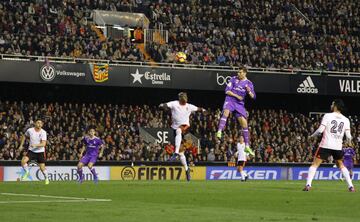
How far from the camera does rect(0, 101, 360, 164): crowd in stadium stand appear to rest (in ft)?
149

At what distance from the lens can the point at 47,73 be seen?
48688 millimetres

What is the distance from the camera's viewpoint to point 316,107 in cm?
6078

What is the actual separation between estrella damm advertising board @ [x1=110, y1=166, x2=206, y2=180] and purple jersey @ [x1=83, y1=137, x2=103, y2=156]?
9.73 meters

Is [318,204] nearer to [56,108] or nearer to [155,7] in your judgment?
[56,108]

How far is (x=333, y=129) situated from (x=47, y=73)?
96.2 feet

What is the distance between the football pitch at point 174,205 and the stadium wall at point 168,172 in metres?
19.5

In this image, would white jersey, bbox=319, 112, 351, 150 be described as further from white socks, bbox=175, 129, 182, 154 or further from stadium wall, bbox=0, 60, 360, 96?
stadium wall, bbox=0, 60, 360, 96

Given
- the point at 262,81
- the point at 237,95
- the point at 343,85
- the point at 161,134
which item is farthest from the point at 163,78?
the point at 237,95

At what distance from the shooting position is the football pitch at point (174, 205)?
46.4ft

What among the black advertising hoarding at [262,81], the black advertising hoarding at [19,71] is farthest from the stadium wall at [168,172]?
the black advertising hoarding at [19,71]

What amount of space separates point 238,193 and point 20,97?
3280cm

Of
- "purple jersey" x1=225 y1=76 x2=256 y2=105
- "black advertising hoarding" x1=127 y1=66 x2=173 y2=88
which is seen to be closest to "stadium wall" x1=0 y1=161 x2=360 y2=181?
"black advertising hoarding" x1=127 y1=66 x2=173 y2=88

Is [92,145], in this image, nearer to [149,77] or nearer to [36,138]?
[36,138]

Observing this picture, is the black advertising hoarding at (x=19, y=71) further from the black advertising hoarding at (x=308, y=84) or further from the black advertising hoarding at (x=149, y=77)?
the black advertising hoarding at (x=308, y=84)
